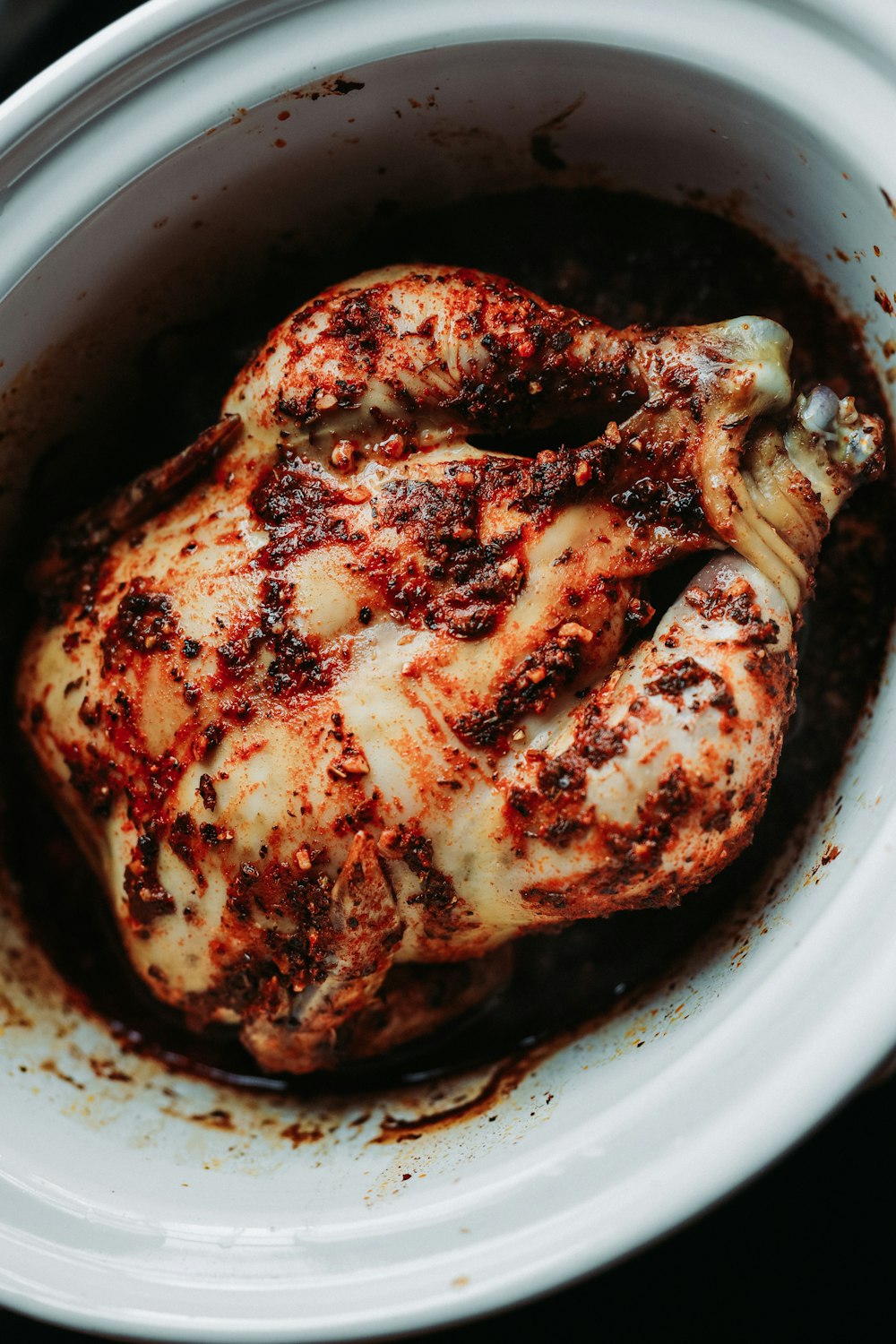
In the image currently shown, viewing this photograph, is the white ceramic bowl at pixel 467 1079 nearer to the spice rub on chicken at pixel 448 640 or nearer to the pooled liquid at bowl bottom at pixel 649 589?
the pooled liquid at bowl bottom at pixel 649 589

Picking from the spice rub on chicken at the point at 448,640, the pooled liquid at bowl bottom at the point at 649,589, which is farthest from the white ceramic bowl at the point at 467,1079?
the spice rub on chicken at the point at 448,640

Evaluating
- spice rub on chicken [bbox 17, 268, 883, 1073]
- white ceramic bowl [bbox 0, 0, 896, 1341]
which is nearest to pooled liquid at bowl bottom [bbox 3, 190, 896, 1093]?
white ceramic bowl [bbox 0, 0, 896, 1341]

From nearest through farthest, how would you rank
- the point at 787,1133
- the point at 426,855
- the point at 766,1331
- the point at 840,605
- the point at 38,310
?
1. the point at 787,1133
2. the point at 426,855
3. the point at 38,310
4. the point at 840,605
5. the point at 766,1331

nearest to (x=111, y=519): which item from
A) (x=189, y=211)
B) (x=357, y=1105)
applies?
(x=189, y=211)

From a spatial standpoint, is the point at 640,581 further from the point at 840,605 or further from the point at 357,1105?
the point at 357,1105

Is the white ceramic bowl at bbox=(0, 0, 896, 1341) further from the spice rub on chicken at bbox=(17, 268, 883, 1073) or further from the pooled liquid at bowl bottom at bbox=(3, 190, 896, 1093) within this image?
the spice rub on chicken at bbox=(17, 268, 883, 1073)

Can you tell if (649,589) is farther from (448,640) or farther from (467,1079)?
(467,1079)
